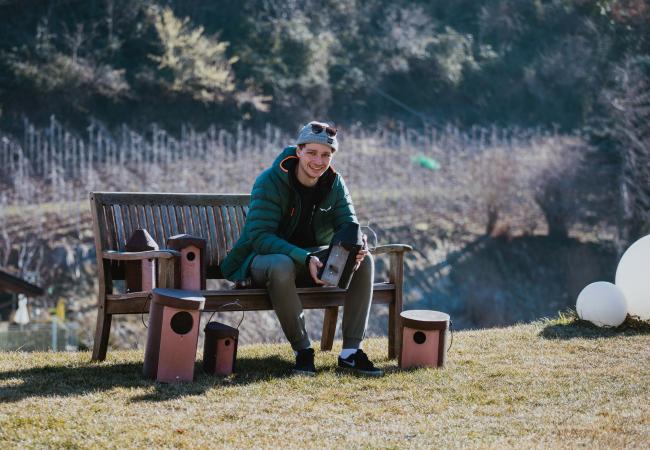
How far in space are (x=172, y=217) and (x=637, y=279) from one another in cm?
301

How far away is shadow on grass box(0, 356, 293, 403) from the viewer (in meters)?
3.92

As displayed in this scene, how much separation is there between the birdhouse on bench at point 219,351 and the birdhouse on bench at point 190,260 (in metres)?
0.28

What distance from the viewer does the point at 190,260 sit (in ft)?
15.2

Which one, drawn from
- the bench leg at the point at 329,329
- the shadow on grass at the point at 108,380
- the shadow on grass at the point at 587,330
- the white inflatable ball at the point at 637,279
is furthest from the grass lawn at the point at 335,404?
the white inflatable ball at the point at 637,279

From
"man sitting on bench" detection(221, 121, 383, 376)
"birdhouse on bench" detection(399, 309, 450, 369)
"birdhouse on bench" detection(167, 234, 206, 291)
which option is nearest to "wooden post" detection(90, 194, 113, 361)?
"birdhouse on bench" detection(167, 234, 206, 291)

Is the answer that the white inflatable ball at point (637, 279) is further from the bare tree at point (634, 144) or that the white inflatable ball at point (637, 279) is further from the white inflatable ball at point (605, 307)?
the bare tree at point (634, 144)

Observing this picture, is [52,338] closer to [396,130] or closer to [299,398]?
[299,398]

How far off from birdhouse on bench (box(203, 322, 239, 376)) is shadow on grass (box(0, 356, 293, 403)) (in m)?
0.05

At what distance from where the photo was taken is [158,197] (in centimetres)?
516

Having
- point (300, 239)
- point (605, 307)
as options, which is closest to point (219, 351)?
point (300, 239)

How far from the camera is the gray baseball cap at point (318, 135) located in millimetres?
4477

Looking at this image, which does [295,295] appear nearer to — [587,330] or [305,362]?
[305,362]

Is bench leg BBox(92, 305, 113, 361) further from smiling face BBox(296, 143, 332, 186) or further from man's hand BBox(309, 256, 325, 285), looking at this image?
smiling face BBox(296, 143, 332, 186)

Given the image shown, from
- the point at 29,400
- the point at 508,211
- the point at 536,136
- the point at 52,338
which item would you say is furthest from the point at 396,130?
the point at 29,400
